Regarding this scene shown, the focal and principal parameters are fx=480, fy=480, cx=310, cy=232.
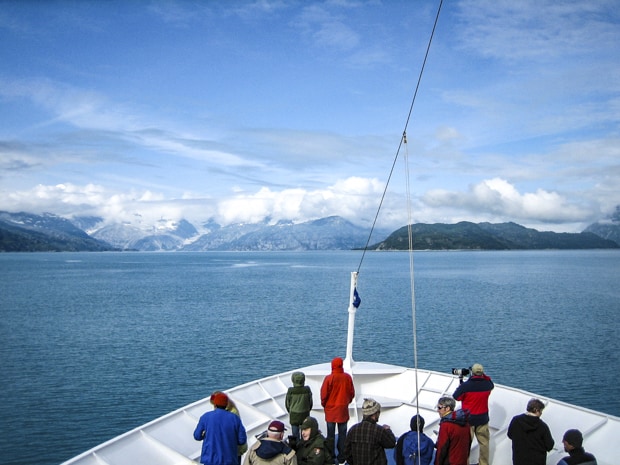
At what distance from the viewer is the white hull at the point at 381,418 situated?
10.4m

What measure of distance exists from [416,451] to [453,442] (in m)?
0.81

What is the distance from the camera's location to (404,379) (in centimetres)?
1554

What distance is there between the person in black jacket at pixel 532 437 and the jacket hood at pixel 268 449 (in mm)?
4428

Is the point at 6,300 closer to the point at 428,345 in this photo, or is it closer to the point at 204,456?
the point at 428,345

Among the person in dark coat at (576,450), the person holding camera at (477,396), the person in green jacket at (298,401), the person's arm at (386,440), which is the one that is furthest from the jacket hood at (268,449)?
the person holding camera at (477,396)

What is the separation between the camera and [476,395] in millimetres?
10109

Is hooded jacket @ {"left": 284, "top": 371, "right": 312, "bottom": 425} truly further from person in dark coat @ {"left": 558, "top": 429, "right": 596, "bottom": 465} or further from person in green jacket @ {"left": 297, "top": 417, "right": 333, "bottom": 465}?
person in dark coat @ {"left": 558, "top": 429, "right": 596, "bottom": 465}

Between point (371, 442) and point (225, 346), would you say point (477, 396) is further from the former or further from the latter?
point (225, 346)

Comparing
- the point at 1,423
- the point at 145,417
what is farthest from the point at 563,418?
the point at 1,423

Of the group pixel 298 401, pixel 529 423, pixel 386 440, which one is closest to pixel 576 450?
pixel 529 423

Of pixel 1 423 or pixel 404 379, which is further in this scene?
pixel 1 423

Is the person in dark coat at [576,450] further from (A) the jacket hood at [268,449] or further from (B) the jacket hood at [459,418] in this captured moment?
(A) the jacket hood at [268,449]

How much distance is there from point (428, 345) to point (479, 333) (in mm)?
7974

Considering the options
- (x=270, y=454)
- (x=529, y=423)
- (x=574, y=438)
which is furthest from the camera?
(x=529, y=423)
